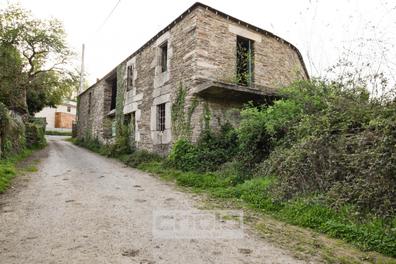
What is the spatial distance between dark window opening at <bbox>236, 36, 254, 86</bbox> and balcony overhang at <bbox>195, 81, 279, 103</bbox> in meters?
0.82

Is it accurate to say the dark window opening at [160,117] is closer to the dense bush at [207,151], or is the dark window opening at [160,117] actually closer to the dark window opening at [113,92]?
the dense bush at [207,151]

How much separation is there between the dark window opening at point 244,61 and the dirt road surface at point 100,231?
484 centimetres

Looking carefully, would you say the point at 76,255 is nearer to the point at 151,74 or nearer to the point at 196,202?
the point at 196,202

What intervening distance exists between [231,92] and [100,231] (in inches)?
217

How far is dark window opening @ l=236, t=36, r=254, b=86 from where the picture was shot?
30.7 feet

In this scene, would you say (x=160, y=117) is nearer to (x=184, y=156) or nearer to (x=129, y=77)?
(x=184, y=156)

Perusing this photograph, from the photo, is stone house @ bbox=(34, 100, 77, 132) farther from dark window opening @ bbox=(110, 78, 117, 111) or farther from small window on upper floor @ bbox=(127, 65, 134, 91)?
small window on upper floor @ bbox=(127, 65, 134, 91)

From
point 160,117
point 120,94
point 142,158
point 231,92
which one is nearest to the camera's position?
point 231,92

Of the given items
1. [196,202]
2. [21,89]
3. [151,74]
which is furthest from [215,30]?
[21,89]

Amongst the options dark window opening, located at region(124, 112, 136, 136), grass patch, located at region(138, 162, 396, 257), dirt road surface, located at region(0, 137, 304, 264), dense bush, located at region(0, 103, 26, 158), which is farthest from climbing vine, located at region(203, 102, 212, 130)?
dense bush, located at region(0, 103, 26, 158)

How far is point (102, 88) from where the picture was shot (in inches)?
624

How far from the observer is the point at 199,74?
8.16m

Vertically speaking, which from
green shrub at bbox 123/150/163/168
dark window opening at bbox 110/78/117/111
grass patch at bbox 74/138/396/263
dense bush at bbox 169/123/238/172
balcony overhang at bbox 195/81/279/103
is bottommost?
grass patch at bbox 74/138/396/263

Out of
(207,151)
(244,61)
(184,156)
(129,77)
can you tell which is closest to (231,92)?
(207,151)
